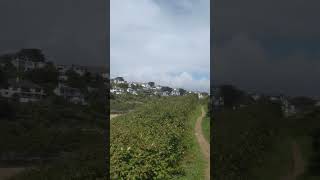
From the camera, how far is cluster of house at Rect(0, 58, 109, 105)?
13883 mm

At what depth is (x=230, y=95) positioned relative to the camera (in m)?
10.2

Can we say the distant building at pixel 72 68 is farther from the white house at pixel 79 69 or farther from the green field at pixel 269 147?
the green field at pixel 269 147

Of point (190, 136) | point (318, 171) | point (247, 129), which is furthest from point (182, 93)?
point (318, 171)

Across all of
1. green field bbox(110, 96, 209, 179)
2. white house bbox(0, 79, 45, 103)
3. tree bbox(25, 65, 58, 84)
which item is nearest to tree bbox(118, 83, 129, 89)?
tree bbox(25, 65, 58, 84)

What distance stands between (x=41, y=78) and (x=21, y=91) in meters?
1.13

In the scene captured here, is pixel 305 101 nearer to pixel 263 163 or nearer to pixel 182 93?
pixel 263 163

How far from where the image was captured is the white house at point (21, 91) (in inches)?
549

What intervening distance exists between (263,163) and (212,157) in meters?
1.19

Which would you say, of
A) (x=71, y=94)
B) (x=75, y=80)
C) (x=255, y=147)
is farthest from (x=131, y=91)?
(x=255, y=147)

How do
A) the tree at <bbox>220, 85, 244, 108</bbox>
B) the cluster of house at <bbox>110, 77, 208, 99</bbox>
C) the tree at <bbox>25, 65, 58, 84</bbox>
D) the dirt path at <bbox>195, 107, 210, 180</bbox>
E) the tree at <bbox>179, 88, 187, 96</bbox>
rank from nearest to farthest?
the dirt path at <bbox>195, 107, 210, 180</bbox>, the tree at <bbox>220, 85, 244, 108</bbox>, the tree at <bbox>25, 65, 58, 84</bbox>, the cluster of house at <bbox>110, 77, 208, 99</bbox>, the tree at <bbox>179, 88, 187, 96</bbox>

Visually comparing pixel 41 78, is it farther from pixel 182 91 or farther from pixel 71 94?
pixel 182 91

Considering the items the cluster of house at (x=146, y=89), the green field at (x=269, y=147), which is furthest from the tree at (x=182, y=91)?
the green field at (x=269, y=147)

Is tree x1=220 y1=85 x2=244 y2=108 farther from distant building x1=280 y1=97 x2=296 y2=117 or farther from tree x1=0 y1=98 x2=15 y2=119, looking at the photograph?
tree x1=0 y1=98 x2=15 y2=119

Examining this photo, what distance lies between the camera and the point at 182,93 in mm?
33188
